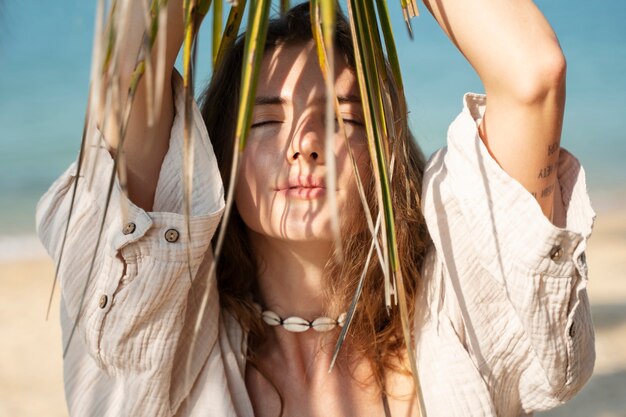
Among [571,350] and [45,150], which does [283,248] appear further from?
[45,150]

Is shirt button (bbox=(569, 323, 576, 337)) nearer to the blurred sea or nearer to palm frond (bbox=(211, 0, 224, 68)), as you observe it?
palm frond (bbox=(211, 0, 224, 68))

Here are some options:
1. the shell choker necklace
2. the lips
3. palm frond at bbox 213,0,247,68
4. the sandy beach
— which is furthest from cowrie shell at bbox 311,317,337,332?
the sandy beach

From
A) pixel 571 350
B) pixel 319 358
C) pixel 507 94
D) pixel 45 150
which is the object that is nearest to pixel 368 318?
pixel 319 358

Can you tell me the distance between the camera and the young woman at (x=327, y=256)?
1.44 meters

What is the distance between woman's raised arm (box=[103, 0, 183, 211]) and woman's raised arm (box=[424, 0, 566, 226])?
1.40 feet

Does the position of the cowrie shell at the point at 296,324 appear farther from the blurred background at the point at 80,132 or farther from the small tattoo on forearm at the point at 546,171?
the blurred background at the point at 80,132

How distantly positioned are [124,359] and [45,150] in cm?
851

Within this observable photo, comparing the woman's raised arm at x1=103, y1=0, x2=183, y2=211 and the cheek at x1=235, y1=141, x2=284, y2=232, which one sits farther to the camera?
the cheek at x1=235, y1=141, x2=284, y2=232

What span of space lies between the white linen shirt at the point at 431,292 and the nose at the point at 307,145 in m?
0.15

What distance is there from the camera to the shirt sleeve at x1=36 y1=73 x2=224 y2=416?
1.50 metres

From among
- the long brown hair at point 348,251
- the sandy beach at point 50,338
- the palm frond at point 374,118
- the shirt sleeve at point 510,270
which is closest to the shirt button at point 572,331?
the shirt sleeve at point 510,270

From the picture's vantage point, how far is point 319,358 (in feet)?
5.97

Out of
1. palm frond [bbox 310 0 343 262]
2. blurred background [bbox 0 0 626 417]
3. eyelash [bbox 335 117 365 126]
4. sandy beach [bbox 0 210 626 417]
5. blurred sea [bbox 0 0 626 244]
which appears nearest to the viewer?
palm frond [bbox 310 0 343 262]

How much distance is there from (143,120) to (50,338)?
13.2ft
